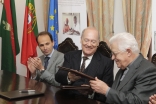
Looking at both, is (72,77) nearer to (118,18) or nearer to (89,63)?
(89,63)

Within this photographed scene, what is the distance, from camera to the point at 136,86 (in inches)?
82.7

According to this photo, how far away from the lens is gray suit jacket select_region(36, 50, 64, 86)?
3.04 meters

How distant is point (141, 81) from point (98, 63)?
851 mm

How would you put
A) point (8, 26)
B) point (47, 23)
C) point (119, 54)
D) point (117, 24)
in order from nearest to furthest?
point (119, 54), point (117, 24), point (8, 26), point (47, 23)

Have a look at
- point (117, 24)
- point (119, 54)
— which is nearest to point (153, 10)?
point (117, 24)

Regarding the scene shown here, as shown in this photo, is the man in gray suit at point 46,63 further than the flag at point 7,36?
No

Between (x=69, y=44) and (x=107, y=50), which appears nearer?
(x=107, y=50)

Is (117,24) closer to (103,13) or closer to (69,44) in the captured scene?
(103,13)

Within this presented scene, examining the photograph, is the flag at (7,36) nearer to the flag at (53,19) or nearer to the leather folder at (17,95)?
the flag at (53,19)

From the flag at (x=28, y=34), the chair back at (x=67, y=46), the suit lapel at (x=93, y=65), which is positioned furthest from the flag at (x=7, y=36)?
the suit lapel at (x=93, y=65)

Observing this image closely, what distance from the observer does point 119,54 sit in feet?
7.30

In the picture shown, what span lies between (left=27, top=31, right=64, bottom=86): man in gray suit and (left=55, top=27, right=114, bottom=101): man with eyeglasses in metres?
0.19

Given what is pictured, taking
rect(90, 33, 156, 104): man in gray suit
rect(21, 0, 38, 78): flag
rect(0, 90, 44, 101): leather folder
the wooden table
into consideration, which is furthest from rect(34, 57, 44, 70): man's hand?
rect(21, 0, 38, 78): flag

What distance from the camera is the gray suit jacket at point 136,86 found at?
2.05 metres
